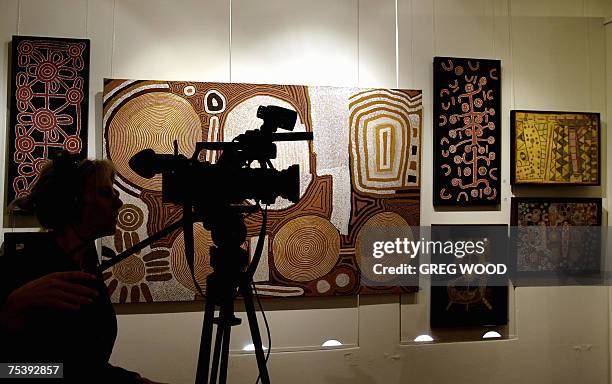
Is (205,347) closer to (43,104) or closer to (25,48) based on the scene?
(43,104)

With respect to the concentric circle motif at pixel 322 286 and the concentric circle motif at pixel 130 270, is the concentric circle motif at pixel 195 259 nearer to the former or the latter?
the concentric circle motif at pixel 130 270

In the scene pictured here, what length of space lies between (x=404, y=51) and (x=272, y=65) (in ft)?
1.66

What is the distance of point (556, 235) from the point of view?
2.27 m

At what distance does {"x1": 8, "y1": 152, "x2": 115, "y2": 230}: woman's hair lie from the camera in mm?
1363

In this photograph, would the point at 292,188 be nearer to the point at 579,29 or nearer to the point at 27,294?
the point at 27,294

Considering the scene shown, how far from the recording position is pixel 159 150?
6.38 ft

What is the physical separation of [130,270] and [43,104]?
62 cm

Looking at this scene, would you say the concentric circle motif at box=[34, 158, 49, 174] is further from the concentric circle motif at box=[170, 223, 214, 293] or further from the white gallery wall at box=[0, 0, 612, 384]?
the concentric circle motif at box=[170, 223, 214, 293]

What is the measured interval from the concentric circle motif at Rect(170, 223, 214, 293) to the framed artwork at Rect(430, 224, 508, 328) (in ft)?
2.79

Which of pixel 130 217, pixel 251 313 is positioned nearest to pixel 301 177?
pixel 130 217

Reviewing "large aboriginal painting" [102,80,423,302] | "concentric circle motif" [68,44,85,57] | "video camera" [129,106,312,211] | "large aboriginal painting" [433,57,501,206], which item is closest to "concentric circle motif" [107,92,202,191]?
A: "large aboriginal painting" [102,80,423,302]

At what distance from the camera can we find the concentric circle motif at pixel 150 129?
1.92 meters

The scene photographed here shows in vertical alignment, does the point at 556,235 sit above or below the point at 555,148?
below

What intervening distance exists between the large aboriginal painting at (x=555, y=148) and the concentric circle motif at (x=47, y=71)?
1.67 meters
